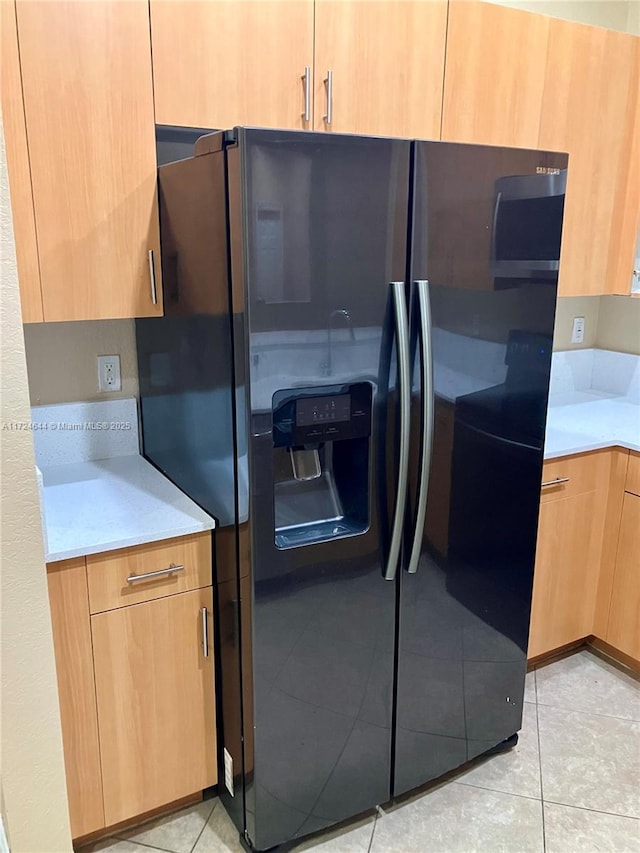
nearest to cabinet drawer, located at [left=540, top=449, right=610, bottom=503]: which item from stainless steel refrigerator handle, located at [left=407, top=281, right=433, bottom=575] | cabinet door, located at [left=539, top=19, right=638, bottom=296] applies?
cabinet door, located at [left=539, top=19, right=638, bottom=296]

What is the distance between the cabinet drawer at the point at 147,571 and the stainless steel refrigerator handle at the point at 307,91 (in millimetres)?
1121

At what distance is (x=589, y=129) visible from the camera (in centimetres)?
246

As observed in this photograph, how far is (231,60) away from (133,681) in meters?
1.55

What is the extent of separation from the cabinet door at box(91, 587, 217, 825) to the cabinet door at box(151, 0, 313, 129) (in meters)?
1.21

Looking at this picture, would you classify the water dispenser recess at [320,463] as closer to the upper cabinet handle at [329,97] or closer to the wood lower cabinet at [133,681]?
the wood lower cabinet at [133,681]

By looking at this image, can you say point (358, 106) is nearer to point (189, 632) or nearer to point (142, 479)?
point (142, 479)

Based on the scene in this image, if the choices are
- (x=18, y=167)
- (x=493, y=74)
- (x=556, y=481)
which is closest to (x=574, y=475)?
(x=556, y=481)

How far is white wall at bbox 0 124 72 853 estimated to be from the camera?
94 centimetres

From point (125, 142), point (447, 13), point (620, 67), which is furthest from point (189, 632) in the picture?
point (620, 67)

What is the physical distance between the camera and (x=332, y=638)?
181cm

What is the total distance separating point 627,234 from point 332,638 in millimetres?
1832

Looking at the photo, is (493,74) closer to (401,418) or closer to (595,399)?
(401,418)

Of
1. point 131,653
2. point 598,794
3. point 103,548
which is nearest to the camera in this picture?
point 103,548

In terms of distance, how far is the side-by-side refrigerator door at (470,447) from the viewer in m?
1.71
